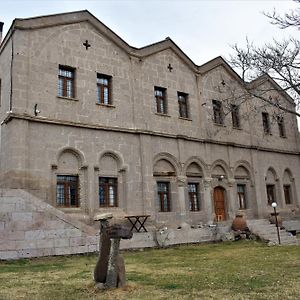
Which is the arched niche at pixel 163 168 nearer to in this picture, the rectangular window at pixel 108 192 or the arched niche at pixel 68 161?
the rectangular window at pixel 108 192

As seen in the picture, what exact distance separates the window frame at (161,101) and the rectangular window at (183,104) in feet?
3.97

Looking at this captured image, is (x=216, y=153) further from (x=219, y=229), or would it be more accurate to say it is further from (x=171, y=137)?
(x=219, y=229)

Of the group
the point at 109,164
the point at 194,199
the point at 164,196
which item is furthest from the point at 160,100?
the point at 194,199

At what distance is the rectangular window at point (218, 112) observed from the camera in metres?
24.5

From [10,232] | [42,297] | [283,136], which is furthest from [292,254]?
[283,136]

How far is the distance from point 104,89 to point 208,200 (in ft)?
29.9

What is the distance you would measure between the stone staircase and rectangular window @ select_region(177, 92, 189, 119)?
7706 millimetres

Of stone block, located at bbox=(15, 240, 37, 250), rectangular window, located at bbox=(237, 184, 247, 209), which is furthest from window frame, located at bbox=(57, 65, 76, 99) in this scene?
rectangular window, located at bbox=(237, 184, 247, 209)

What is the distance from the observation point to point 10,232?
1366 cm

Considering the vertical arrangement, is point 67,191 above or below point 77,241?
above

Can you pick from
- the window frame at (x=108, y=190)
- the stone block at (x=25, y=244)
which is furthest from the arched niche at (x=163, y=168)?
the stone block at (x=25, y=244)

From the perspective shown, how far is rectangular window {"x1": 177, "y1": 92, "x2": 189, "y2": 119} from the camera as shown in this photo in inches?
901

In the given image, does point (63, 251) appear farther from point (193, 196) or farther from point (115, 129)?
point (193, 196)

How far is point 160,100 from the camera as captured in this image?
72.5ft
